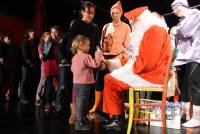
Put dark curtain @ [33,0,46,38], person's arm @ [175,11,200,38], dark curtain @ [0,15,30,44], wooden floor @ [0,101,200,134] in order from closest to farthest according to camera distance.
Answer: wooden floor @ [0,101,200,134]
person's arm @ [175,11,200,38]
dark curtain @ [33,0,46,38]
dark curtain @ [0,15,30,44]

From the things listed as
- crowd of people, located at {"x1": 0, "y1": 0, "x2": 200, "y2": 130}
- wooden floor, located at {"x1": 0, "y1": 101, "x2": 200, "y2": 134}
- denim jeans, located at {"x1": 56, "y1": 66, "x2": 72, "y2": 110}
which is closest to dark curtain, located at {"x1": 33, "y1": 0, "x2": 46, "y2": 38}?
crowd of people, located at {"x1": 0, "y1": 0, "x2": 200, "y2": 130}

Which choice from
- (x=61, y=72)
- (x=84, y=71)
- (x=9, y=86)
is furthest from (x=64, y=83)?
(x=9, y=86)

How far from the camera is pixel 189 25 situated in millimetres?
3697

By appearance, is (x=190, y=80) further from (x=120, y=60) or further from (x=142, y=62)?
(x=142, y=62)

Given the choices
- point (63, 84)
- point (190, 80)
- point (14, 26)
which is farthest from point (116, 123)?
point (14, 26)

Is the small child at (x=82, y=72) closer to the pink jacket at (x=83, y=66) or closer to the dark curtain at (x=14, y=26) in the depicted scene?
the pink jacket at (x=83, y=66)

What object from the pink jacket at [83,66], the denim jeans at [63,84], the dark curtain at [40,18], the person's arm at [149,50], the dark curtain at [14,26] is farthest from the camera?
the dark curtain at [14,26]

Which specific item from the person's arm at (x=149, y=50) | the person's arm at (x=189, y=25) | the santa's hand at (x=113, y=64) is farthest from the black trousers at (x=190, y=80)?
the person's arm at (x=149, y=50)

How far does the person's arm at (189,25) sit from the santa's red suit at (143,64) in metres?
0.41

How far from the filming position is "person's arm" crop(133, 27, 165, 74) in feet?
10.2

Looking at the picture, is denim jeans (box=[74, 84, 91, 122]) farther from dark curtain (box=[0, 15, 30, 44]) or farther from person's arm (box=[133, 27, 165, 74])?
dark curtain (box=[0, 15, 30, 44])

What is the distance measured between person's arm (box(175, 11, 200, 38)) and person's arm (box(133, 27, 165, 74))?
619 millimetres

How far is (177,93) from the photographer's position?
439 cm

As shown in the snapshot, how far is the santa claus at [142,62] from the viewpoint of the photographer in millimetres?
3111
